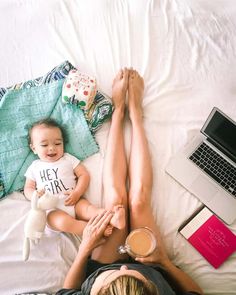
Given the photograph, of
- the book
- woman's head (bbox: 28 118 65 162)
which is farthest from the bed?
woman's head (bbox: 28 118 65 162)

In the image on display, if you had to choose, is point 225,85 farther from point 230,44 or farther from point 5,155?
point 5,155

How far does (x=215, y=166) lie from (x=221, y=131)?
14cm

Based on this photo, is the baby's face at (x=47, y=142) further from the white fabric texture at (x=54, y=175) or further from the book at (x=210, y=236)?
the book at (x=210, y=236)

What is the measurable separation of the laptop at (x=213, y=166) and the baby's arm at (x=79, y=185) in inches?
12.8

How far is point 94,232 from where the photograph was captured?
1101mm

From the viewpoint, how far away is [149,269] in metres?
1.00

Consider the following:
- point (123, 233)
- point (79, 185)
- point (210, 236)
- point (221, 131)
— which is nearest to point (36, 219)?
point (79, 185)

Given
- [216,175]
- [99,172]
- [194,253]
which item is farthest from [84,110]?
[194,253]

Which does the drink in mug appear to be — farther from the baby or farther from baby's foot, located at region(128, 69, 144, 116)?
baby's foot, located at region(128, 69, 144, 116)

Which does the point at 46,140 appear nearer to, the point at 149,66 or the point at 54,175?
the point at 54,175

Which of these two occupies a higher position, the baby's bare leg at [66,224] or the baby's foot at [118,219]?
the baby's foot at [118,219]

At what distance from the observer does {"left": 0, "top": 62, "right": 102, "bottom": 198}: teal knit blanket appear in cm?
130

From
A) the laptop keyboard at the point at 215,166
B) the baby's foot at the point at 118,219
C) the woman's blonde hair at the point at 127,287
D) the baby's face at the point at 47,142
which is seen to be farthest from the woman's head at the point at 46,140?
the woman's blonde hair at the point at 127,287

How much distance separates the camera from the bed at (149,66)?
117cm
